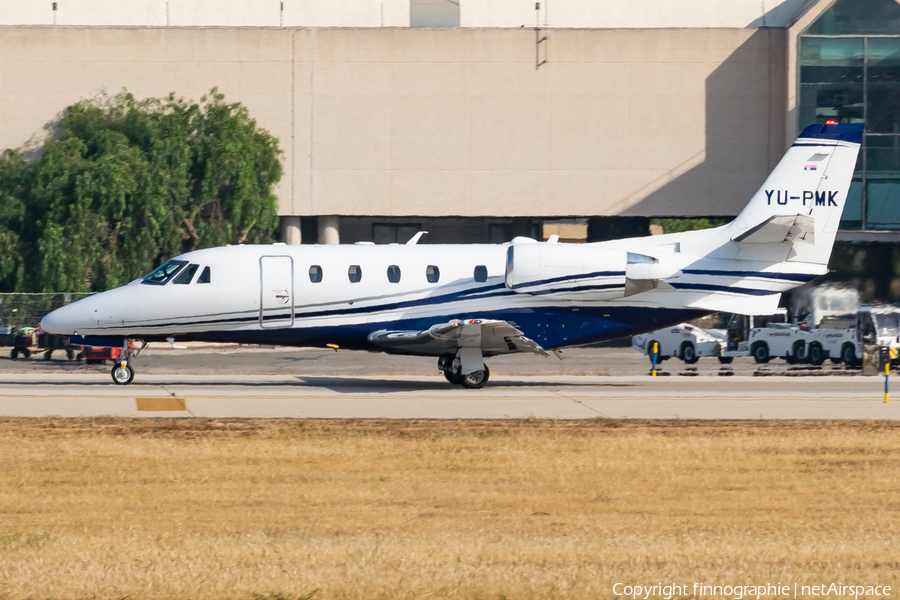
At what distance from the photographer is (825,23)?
4644cm

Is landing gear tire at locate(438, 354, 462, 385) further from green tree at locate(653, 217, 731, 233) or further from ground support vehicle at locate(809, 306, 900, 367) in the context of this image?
green tree at locate(653, 217, 731, 233)

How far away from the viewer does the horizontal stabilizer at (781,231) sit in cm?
2172

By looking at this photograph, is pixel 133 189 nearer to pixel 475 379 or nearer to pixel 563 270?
pixel 475 379

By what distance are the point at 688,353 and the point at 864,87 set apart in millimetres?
17811

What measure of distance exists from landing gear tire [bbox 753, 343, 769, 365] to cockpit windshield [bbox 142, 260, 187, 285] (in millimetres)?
21542

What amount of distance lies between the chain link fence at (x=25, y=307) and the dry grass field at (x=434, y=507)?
20035 mm

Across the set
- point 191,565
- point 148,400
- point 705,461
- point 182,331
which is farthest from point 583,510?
point 182,331

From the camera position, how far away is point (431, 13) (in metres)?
49.3

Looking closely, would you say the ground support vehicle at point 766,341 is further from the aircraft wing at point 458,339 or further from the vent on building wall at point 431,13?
the vent on building wall at point 431,13

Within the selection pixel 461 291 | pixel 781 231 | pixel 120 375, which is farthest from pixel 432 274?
pixel 781 231

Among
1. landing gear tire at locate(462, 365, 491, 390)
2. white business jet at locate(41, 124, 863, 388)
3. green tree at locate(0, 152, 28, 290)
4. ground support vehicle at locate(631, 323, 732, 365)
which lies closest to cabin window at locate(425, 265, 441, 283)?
white business jet at locate(41, 124, 863, 388)

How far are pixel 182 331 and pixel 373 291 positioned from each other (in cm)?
414

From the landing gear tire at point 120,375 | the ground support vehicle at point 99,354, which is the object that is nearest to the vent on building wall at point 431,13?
the ground support vehicle at point 99,354

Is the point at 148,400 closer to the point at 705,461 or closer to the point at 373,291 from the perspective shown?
the point at 373,291
